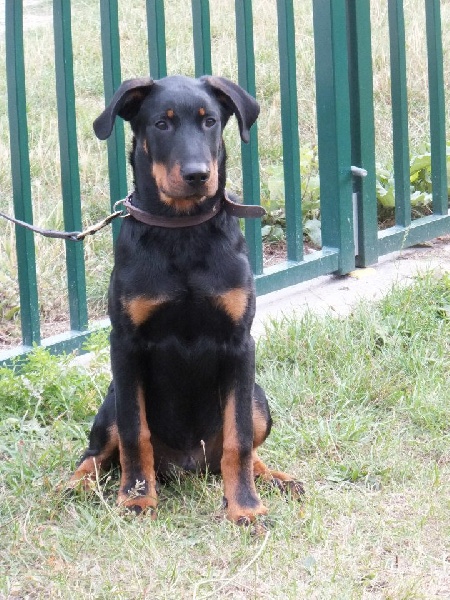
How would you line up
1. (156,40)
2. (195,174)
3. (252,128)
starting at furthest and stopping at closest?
1. (252,128)
2. (156,40)
3. (195,174)

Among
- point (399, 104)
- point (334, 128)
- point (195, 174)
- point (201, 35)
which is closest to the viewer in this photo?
point (195, 174)

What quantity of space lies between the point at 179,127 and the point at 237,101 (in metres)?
0.26

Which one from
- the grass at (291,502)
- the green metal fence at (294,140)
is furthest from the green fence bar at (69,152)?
the grass at (291,502)

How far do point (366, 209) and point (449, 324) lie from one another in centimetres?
105

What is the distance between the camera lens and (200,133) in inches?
129

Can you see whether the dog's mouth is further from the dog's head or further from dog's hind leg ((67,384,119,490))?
dog's hind leg ((67,384,119,490))

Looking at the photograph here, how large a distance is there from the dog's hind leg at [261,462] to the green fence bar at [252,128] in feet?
5.65

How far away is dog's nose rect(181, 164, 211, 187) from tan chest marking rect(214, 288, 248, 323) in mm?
368

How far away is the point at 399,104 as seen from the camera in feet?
19.7

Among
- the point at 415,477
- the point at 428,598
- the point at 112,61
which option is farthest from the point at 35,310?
the point at 428,598

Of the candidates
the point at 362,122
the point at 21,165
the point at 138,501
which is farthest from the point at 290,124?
the point at 138,501

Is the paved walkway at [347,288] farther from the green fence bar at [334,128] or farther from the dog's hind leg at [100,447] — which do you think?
the dog's hind leg at [100,447]

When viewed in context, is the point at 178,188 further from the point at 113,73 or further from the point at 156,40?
the point at 156,40

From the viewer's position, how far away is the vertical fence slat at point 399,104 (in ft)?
19.4
